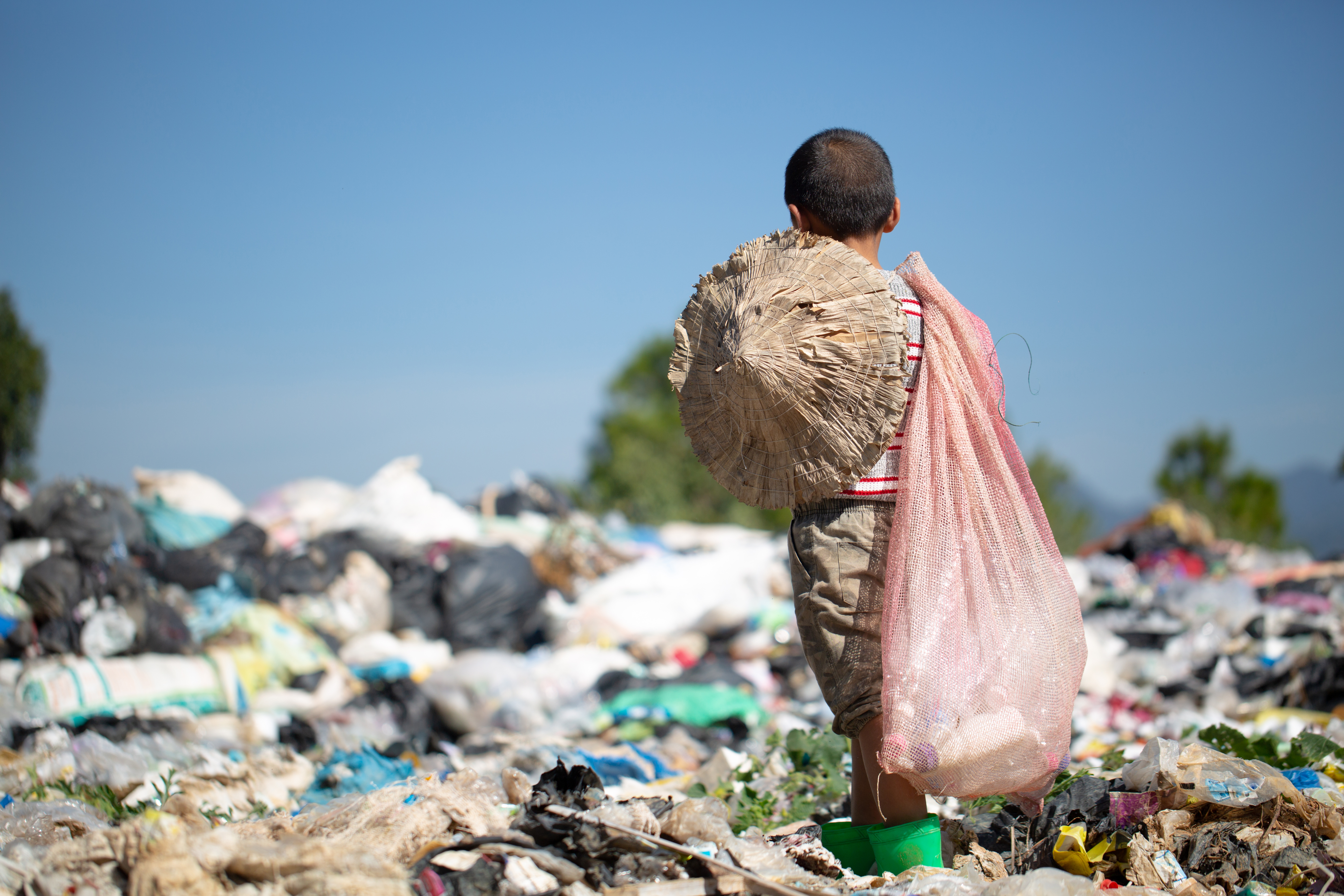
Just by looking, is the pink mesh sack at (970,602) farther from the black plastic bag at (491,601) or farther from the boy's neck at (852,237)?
the black plastic bag at (491,601)

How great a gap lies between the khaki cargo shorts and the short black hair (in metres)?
0.62

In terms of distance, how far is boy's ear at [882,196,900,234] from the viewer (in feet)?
7.35

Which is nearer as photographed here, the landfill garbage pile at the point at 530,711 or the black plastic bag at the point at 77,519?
the landfill garbage pile at the point at 530,711

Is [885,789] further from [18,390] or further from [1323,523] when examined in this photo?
[1323,523]

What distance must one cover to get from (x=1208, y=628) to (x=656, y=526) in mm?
6002

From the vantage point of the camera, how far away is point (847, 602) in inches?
83.5

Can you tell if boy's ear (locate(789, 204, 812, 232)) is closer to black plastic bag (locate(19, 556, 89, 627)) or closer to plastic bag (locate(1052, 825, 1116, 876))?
plastic bag (locate(1052, 825, 1116, 876))

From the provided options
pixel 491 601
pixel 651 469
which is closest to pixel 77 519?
pixel 491 601

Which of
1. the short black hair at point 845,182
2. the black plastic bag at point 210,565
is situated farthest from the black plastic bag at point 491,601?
the short black hair at point 845,182

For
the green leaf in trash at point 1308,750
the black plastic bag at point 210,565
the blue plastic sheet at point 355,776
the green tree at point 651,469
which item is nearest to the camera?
the green leaf in trash at point 1308,750

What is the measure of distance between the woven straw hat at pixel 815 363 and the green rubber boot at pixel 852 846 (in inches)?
29.4

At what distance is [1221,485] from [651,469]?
18.8 meters

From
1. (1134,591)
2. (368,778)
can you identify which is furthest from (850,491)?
(1134,591)

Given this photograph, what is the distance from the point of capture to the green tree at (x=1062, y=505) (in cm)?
2080
